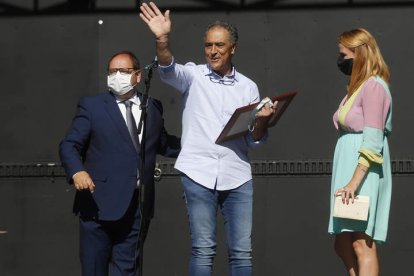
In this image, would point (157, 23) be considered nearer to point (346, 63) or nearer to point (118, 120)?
point (118, 120)

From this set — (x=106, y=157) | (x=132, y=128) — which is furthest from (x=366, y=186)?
(x=106, y=157)

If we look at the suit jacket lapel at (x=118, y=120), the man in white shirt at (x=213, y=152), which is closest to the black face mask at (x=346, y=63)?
the man in white shirt at (x=213, y=152)

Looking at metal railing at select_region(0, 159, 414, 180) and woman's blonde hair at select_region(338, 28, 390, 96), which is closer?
woman's blonde hair at select_region(338, 28, 390, 96)

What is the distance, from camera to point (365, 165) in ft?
19.3

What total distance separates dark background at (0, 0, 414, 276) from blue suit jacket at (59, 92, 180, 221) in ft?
4.78

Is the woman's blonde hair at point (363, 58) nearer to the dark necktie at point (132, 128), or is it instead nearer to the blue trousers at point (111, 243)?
the dark necktie at point (132, 128)

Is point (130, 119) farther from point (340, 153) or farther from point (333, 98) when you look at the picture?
point (333, 98)

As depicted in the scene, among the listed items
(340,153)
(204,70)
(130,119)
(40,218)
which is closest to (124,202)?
(130,119)

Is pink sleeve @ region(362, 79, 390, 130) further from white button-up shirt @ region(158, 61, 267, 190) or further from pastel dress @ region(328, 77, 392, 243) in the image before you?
white button-up shirt @ region(158, 61, 267, 190)

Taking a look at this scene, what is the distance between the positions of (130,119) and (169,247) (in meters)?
1.75

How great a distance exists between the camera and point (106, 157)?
6285 millimetres

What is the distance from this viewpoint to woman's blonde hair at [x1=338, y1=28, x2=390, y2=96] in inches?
238

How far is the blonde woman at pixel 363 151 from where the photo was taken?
19.4ft

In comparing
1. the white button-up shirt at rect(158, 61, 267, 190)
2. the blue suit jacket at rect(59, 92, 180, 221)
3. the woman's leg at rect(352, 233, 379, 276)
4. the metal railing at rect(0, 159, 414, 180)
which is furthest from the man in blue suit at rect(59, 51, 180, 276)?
the metal railing at rect(0, 159, 414, 180)
